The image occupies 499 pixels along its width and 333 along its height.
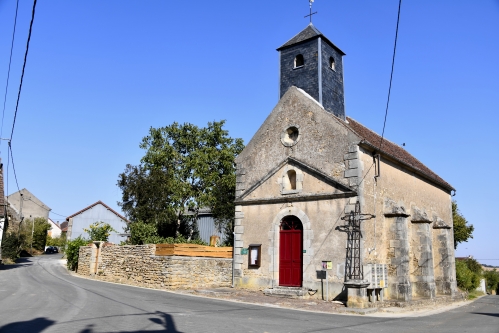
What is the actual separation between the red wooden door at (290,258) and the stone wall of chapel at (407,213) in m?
2.64

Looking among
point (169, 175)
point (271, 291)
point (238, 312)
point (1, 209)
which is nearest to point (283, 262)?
point (271, 291)

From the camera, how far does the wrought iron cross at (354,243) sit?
13.8m

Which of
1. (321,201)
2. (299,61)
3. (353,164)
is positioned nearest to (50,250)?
(299,61)

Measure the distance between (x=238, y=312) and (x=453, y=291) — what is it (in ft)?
40.6

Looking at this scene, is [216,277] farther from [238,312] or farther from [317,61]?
[317,61]

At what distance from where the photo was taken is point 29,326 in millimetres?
7223

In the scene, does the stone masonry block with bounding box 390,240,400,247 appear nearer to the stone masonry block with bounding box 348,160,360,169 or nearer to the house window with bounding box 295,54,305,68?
the stone masonry block with bounding box 348,160,360,169

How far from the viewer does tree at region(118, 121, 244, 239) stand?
1029 inches

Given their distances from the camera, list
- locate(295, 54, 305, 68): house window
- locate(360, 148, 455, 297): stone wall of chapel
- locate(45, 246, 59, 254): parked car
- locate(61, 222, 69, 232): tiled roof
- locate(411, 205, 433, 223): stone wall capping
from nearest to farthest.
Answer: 1. locate(360, 148, 455, 297): stone wall of chapel
2. locate(411, 205, 433, 223): stone wall capping
3. locate(295, 54, 305, 68): house window
4. locate(45, 246, 59, 254): parked car
5. locate(61, 222, 69, 232): tiled roof

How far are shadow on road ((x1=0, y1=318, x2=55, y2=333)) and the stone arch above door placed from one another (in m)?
9.30

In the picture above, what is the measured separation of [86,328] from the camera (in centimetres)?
715

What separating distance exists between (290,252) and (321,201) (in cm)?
238

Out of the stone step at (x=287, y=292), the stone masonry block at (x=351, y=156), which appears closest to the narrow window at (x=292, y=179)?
the stone masonry block at (x=351, y=156)

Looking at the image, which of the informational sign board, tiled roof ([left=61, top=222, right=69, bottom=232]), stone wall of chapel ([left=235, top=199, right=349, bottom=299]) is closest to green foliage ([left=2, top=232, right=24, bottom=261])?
stone wall of chapel ([left=235, top=199, right=349, bottom=299])
